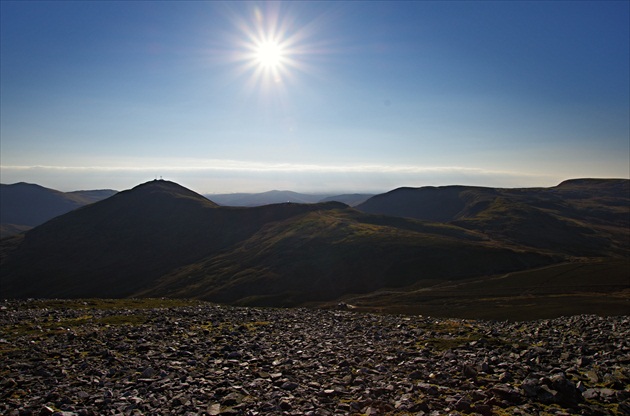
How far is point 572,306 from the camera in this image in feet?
253

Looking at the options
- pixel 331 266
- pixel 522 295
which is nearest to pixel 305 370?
pixel 522 295

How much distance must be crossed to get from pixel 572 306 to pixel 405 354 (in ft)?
231

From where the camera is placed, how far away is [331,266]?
155375 mm

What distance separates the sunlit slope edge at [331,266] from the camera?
141 metres

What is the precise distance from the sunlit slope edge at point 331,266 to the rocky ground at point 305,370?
324 ft

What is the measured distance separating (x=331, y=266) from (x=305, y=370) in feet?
446

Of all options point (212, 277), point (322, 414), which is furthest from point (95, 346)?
point (212, 277)

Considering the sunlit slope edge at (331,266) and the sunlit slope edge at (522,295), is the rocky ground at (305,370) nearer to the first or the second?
the sunlit slope edge at (522,295)

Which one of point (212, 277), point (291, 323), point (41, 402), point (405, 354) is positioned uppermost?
point (41, 402)


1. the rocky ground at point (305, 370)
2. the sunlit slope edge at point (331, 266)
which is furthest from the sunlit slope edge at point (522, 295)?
the rocky ground at point (305, 370)

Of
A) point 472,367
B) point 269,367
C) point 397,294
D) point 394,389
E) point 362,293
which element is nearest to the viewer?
point 394,389

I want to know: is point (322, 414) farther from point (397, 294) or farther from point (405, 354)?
point (397, 294)

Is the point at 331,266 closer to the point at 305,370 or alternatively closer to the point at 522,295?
the point at 522,295

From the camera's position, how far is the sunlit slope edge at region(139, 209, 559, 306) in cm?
14062
